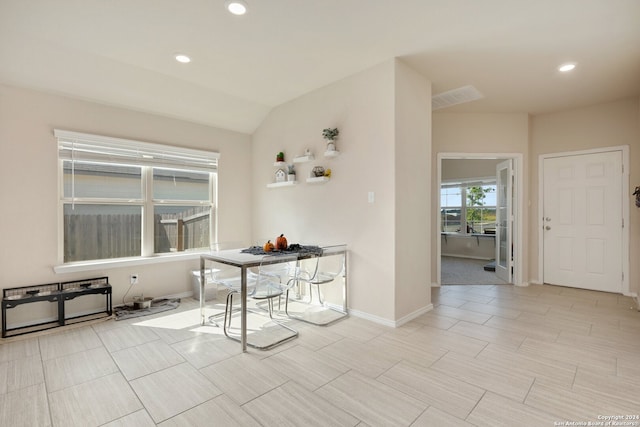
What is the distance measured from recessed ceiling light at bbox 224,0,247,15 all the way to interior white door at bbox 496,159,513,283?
14.8 ft

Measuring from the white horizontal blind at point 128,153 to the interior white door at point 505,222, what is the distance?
181 inches

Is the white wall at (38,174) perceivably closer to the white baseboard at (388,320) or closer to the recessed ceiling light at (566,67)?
the white baseboard at (388,320)

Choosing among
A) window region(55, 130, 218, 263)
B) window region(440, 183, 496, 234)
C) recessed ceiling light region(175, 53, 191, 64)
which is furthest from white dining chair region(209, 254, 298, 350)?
window region(440, 183, 496, 234)

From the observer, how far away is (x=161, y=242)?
424 centimetres

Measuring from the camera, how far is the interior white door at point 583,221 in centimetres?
436

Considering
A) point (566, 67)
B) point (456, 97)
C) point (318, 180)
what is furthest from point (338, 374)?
point (566, 67)

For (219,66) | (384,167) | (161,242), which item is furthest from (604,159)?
(161,242)

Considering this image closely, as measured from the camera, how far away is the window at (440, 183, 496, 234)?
767 centimetres

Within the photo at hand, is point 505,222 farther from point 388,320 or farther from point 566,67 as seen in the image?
point 388,320

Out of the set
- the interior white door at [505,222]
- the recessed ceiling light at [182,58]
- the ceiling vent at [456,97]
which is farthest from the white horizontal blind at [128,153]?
the interior white door at [505,222]

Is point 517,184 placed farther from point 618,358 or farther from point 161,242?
point 161,242

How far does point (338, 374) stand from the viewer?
226 centimetres

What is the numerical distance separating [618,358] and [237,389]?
114 inches

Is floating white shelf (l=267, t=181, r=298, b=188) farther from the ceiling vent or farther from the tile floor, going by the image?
the ceiling vent
